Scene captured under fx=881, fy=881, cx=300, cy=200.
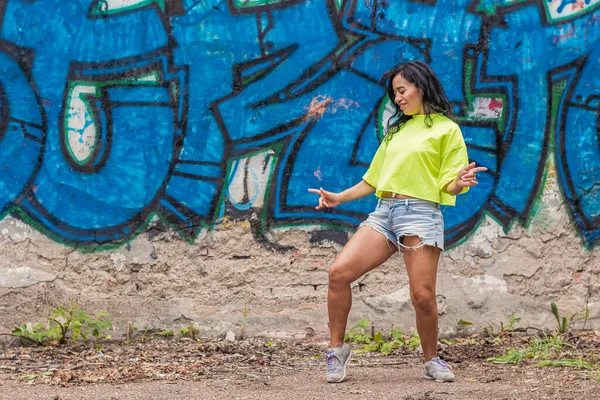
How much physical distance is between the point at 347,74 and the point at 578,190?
1674 mm

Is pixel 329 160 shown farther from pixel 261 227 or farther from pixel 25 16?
pixel 25 16

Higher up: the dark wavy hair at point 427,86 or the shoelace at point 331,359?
the dark wavy hair at point 427,86

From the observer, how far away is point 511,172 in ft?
18.6

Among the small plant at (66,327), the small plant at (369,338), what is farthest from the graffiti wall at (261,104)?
the small plant at (369,338)

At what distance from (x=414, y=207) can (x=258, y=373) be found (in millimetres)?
1315

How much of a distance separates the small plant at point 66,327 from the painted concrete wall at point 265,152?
106 millimetres

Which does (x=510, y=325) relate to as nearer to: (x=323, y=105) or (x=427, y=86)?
(x=323, y=105)

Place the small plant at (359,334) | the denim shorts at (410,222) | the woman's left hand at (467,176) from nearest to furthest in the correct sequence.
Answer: the woman's left hand at (467,176), the denim shorts at (410,222), the small plant at (359,334)

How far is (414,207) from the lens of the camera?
4.40 metres

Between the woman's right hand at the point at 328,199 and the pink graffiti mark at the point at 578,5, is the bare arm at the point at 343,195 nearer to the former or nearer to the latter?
the woman's right hand at the point at 328,199

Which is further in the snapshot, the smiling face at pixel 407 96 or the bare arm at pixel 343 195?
the bare arm at pixel 343 195

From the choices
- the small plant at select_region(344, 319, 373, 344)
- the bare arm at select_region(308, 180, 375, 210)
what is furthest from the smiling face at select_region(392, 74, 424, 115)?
the small plant at select_region(344, 319, 373, 344)

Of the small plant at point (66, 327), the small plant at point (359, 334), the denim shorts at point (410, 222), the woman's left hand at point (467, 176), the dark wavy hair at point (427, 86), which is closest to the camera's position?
the woman's left hand at point (467, 176)

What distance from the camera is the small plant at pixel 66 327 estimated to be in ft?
17.8
